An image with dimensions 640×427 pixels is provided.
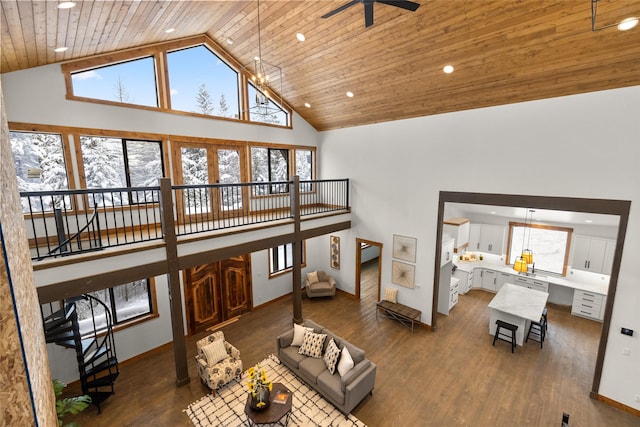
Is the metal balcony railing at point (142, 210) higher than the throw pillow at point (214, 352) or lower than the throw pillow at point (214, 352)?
higher

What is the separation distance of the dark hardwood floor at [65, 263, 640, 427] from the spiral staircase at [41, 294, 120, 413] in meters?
0.34

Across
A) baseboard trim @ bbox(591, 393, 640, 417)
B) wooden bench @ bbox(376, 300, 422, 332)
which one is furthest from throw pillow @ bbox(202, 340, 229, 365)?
baseboard trim @ bbox(591, 393, 640, 417)

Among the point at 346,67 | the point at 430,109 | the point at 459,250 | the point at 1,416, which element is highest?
the point at 346,67

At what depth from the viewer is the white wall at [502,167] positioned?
4730 mm

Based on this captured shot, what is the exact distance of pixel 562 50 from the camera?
4.33 meters

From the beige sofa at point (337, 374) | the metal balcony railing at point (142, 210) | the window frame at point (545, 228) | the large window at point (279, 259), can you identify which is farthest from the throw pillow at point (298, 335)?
the window frame at point (545, 228)

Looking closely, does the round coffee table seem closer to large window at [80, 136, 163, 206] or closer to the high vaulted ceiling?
large window at [80, 136, 163, 206]

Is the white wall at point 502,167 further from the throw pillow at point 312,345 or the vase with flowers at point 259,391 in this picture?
the vase with flowers at point 259,391

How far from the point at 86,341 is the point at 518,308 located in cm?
945

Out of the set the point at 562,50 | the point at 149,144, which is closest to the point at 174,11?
the point at 149,144

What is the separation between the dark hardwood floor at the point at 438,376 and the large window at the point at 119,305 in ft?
3.42

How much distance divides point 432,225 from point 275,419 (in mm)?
5338

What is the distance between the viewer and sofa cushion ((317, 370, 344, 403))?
481cm

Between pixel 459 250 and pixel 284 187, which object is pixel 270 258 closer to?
pixel 284 187
